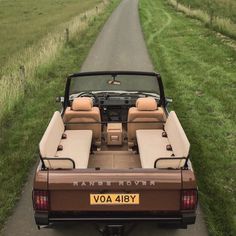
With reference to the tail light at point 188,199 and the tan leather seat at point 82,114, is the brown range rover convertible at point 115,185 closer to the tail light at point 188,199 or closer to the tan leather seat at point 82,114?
the tail light at point 188,199

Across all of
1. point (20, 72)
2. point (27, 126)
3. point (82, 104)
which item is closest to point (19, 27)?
point (20, 72)

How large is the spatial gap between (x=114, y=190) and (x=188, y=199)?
34.9 inches

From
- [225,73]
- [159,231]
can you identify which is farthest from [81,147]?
[225,73]

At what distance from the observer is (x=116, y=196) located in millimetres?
5062

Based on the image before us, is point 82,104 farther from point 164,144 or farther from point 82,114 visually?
point 164,144

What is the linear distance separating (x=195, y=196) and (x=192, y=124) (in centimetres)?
548

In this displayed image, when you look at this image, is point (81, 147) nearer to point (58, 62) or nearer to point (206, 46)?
point (58, 62)

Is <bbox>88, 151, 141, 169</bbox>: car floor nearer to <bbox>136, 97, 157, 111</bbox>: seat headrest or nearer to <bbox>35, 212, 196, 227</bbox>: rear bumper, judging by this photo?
<bbox>136, 97, 157, 111</bbox>: seat headrest

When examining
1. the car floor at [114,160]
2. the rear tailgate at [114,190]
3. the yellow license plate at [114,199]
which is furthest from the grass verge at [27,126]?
the yellow license plate at [114,199]

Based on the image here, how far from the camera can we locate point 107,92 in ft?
27.8

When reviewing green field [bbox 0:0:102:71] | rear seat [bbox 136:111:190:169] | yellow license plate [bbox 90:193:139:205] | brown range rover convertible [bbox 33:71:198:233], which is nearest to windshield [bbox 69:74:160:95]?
green field [bbox 0:0:102:71]

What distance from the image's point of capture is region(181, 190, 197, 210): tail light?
510 cm

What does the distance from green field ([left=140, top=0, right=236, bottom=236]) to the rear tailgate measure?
1.53 m

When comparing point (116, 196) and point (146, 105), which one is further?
point (146, 105)
